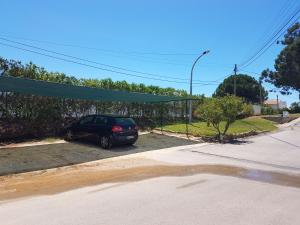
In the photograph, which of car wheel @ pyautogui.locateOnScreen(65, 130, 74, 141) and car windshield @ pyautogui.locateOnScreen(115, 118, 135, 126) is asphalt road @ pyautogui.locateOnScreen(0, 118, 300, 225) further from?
car wheel @ pyautogui.locateOnScreen(65, 130, 74, 141)

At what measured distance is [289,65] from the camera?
57969mm

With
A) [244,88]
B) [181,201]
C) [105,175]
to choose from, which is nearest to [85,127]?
[105,175]

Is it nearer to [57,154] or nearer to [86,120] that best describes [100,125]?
[86,120]

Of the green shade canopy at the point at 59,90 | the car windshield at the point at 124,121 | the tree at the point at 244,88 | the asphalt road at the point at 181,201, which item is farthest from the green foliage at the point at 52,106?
the tree at the point at 244,88

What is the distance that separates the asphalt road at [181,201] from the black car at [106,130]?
454 cm

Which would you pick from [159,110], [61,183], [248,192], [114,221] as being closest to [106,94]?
[159,110]

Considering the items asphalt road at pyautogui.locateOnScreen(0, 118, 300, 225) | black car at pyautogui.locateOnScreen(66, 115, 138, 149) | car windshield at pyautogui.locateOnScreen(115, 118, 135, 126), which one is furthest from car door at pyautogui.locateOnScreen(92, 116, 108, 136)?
asphalt road at pyautogui.locateOnScreen(0, 118, 300, 225)

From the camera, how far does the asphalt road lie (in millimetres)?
6750

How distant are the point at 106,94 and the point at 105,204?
1549cm

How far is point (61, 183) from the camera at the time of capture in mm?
10164

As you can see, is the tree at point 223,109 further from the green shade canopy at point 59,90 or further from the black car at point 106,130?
the black car at point 106,130

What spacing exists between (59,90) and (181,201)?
1275cm

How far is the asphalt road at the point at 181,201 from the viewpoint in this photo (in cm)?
675

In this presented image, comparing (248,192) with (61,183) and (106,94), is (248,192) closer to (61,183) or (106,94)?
(61,183)
